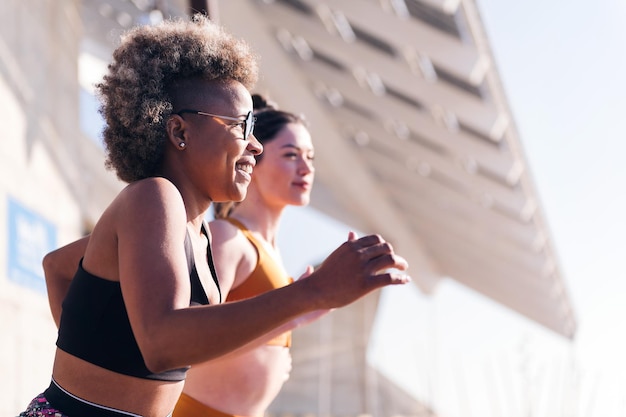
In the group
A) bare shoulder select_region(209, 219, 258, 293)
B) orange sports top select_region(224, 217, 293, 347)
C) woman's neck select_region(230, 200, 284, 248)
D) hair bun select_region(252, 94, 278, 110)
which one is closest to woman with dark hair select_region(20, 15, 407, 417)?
bare shoulder select_region(209, 219, 258, 293)

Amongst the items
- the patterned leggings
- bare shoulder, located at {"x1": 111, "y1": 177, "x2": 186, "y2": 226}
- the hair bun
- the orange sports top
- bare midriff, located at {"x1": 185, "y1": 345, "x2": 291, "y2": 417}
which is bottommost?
bare midriff, located at {"x1": 185, "y1": 345, "x2": 291, "y2": 417}

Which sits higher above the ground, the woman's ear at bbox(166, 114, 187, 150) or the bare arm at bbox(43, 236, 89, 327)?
the woman's ear at bbox(166, 114, 187, 150)

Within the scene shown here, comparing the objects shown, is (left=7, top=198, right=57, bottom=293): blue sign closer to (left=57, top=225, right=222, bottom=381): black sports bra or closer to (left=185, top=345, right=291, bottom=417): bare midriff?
(left=185, top=345, right=291, bottom=417): bare midriff

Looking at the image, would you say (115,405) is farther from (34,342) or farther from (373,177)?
(373,177)

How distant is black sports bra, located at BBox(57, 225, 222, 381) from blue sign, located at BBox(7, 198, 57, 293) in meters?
3.63

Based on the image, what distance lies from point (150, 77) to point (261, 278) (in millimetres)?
1110

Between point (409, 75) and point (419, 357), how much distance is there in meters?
8.52

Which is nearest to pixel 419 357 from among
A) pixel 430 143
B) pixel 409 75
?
pixel 430 143

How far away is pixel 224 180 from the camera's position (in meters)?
1.93

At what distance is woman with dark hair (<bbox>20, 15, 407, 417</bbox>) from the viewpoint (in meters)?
1.59

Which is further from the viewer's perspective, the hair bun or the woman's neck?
the hair bun

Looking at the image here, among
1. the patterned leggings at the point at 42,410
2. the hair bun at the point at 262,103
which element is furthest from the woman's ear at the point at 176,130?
the hair bun at the point at 262,103

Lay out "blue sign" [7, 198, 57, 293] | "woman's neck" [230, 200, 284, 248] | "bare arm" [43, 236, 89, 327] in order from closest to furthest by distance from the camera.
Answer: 1. "bare arm" [43, 236, 89, 327]
2. "woman's neck" [230, 200, 284, 248]
3. "blue sign" [7, 198, 57, 293]

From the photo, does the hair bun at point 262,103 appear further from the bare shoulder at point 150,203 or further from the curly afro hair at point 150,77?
the bare shoulder at point 150,203
